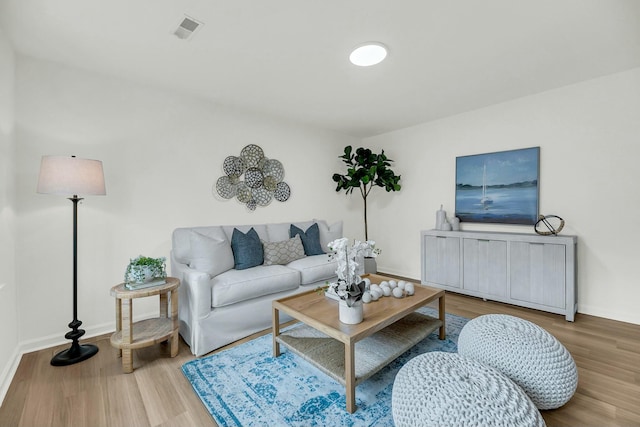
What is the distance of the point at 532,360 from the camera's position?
59.1 inches

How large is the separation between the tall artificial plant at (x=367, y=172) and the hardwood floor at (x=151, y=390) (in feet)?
8.78

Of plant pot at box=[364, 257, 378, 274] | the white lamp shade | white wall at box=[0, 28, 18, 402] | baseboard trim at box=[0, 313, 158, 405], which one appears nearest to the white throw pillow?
plant pot at box=[364, 257, 378, 274]

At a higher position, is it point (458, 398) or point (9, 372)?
point (458, 398)

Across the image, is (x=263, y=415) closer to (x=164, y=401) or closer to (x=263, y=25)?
(x=164, y=401)

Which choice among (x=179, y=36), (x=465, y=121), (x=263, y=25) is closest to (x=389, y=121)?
(x=465, y=121)

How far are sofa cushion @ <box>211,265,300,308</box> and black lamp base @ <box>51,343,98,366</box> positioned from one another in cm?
99

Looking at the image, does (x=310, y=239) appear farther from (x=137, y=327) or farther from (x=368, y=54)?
(x=368, y=54)

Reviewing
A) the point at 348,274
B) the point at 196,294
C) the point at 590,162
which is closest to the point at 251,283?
the point at 196,294

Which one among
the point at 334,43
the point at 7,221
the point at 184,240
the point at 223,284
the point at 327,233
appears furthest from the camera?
the point at 327,233

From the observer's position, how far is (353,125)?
424 cm

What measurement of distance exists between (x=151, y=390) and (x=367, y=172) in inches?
140

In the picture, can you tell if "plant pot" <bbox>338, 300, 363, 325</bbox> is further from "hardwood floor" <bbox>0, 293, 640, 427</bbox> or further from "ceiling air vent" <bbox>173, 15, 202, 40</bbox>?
"ceiling air vent" <bbox>173, 15, 202, 40</bbox>

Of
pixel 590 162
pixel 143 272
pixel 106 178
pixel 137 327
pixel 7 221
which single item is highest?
pixel 590 162

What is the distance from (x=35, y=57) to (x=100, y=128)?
25.7 inches
